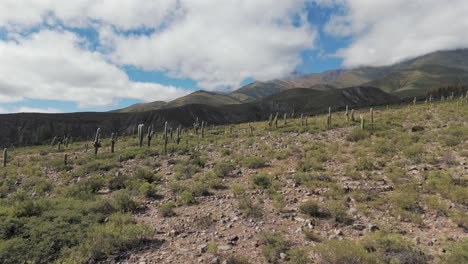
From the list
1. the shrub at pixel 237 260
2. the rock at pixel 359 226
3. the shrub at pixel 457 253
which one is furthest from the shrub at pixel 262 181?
the shrub at pixel 457 253

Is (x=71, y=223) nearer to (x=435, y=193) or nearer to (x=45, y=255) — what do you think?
(x=45, y=255)

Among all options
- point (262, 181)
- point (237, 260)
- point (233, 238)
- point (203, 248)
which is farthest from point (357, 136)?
point (237, 260)

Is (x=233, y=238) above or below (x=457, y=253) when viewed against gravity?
below

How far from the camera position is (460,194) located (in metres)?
9.84

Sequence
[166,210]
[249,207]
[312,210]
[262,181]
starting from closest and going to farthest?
[312,210] < [249,207] < [166,210] < [262,181]

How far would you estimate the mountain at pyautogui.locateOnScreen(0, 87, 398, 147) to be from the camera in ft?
338

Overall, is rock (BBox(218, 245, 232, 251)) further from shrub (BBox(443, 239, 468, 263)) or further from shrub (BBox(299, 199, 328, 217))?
shrub (BBox(443, 239, 468, 263))

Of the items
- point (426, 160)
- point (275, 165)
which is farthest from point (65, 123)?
point (426, 160)

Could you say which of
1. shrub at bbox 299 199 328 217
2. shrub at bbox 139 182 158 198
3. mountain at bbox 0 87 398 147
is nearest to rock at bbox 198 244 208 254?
shrub at bbox 299 199 328 217

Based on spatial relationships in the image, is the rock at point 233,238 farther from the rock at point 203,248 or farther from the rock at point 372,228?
the rock at point 372,228

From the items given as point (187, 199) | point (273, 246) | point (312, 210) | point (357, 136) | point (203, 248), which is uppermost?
point (357, 136)

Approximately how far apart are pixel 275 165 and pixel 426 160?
26.4ft

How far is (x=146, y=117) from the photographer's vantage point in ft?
412

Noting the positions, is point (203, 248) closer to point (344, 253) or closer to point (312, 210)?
point (344, 253)
